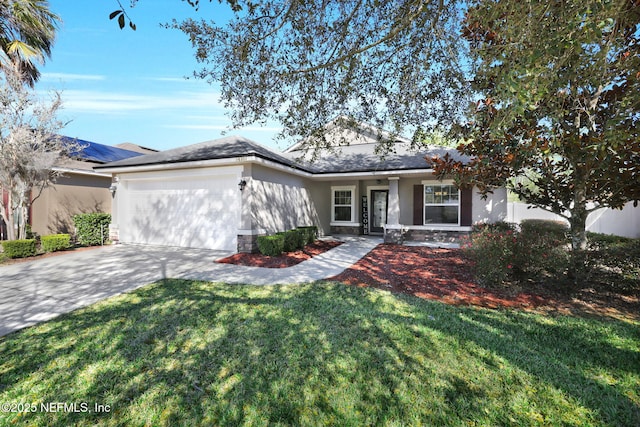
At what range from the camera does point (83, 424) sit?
8.03ft

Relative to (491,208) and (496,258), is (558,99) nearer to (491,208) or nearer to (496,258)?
(496,258)

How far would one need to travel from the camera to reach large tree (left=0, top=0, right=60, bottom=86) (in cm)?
939

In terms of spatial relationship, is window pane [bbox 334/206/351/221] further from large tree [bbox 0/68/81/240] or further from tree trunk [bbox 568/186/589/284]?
large tree [bbox 0/68/81/240]

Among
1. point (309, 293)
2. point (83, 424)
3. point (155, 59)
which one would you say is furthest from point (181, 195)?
point (83, 424)

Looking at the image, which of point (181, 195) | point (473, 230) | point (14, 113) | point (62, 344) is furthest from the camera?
point (473, 230)

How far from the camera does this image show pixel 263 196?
1020 cm

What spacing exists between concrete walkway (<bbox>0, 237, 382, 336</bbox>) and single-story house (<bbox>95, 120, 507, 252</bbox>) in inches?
43.8

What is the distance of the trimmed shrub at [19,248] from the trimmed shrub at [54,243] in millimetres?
425

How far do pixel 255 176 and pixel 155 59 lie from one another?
4142 millimetres

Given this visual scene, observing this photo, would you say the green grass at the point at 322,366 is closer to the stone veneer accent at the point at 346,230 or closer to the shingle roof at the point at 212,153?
the shingle roof at the point at 212,153

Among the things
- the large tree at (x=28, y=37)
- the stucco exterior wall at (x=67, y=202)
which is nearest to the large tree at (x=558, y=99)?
the large tree at (x=28, y=37)

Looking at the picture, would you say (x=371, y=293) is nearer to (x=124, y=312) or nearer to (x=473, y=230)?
(x=124, y=312)

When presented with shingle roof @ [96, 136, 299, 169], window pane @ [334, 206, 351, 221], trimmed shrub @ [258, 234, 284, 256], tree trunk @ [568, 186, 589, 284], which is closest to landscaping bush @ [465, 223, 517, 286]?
tree trunk @ [568, 186, 589, 284]

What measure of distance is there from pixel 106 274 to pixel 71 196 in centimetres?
790
